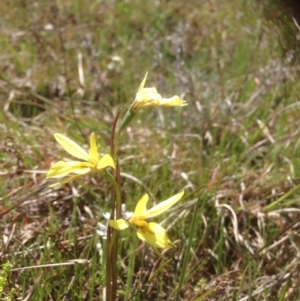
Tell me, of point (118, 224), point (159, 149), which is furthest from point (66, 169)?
point (159, 149)

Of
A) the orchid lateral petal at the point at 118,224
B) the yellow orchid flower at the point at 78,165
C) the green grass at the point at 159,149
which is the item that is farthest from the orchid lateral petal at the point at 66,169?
the green grass at the point at 159,149

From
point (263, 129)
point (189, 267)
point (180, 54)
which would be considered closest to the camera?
point (189, 267)

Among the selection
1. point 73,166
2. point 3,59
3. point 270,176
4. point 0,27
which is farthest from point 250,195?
point 0,27

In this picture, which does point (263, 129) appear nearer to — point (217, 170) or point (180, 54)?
point (217, 170)

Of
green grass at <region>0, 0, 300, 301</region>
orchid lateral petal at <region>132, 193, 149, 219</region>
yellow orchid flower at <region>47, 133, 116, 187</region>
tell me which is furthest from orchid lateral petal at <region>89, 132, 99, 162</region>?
green grass at <region>0, 0, 300, 301</region>

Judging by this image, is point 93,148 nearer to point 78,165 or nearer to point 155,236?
point 78,165
